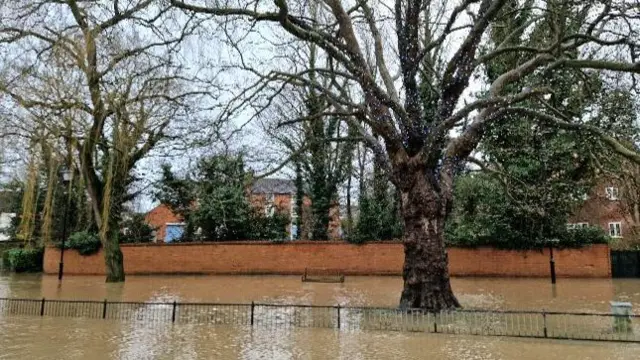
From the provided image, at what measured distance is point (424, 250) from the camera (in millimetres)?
12109

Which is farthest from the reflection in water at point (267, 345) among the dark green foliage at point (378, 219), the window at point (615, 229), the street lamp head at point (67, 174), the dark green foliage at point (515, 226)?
the window at point (615, 229)

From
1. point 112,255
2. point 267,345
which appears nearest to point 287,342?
point 267,345

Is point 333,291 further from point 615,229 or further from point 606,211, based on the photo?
point 615,229

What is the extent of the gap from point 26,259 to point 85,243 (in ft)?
18.6

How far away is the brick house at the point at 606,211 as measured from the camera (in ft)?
80.9

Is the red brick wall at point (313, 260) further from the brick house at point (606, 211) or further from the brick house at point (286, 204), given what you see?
the brick house at point (286, 204)

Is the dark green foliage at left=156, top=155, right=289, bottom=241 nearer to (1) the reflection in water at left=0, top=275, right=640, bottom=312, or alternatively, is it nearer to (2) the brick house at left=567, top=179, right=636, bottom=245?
(1) the reflection in water at left=0, top=275, right=640, bottom=312

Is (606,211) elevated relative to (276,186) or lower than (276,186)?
lower

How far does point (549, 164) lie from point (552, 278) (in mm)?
4925

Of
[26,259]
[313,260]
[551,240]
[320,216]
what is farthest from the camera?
[26,259]

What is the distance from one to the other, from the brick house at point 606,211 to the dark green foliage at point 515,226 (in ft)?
4.43

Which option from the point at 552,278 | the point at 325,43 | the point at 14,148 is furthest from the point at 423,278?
the point at 14,148

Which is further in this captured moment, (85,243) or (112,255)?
(85,243)

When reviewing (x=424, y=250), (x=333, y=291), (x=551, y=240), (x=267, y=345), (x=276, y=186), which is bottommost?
(x=267, y=345)
